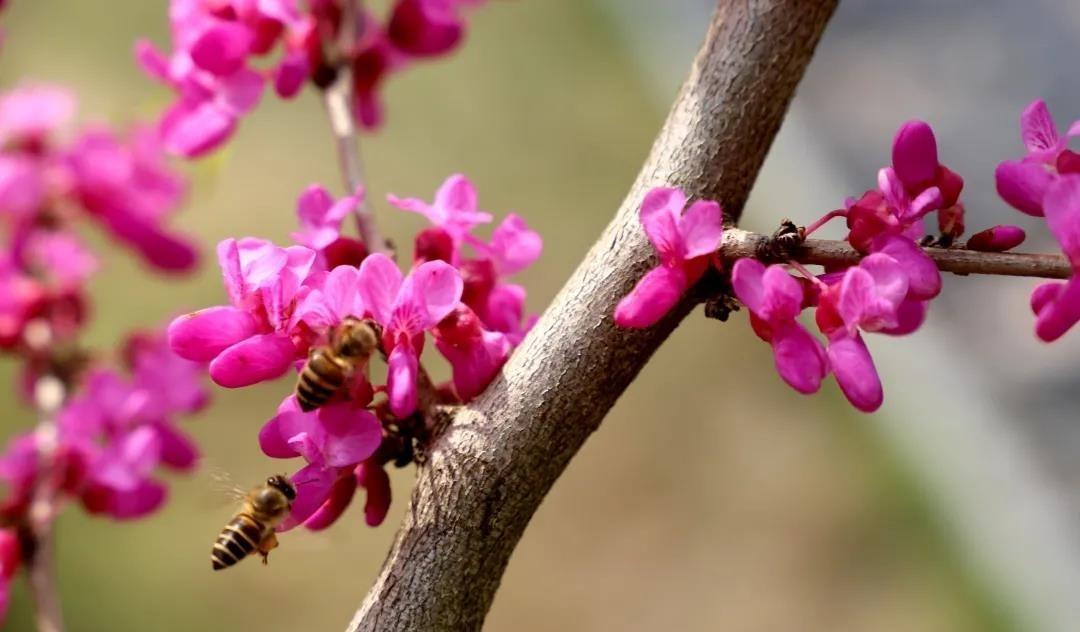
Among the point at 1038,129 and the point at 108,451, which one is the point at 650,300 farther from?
the point at 108,451

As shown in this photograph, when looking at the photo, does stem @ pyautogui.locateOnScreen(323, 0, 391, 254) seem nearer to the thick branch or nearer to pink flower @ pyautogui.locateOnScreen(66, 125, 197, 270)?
the thick branch

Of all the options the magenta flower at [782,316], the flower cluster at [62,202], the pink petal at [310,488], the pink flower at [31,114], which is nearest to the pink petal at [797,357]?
the magenta flower at [782,316]

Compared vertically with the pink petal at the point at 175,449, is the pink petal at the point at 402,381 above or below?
below

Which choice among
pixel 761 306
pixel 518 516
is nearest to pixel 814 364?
pixel 761 306

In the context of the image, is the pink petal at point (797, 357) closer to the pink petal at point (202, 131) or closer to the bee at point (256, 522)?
the bee at point (256, 522)

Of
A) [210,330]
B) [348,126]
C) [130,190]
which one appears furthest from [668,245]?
[130,190]

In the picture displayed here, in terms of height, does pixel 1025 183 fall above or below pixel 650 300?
above

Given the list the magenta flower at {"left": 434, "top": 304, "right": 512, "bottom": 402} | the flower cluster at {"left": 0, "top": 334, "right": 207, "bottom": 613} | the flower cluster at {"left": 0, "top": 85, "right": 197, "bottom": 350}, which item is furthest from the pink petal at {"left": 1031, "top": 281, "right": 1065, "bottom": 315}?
the flower cluster at {"left": 0, "top": 85, "right": 197, "bottom": 350}
